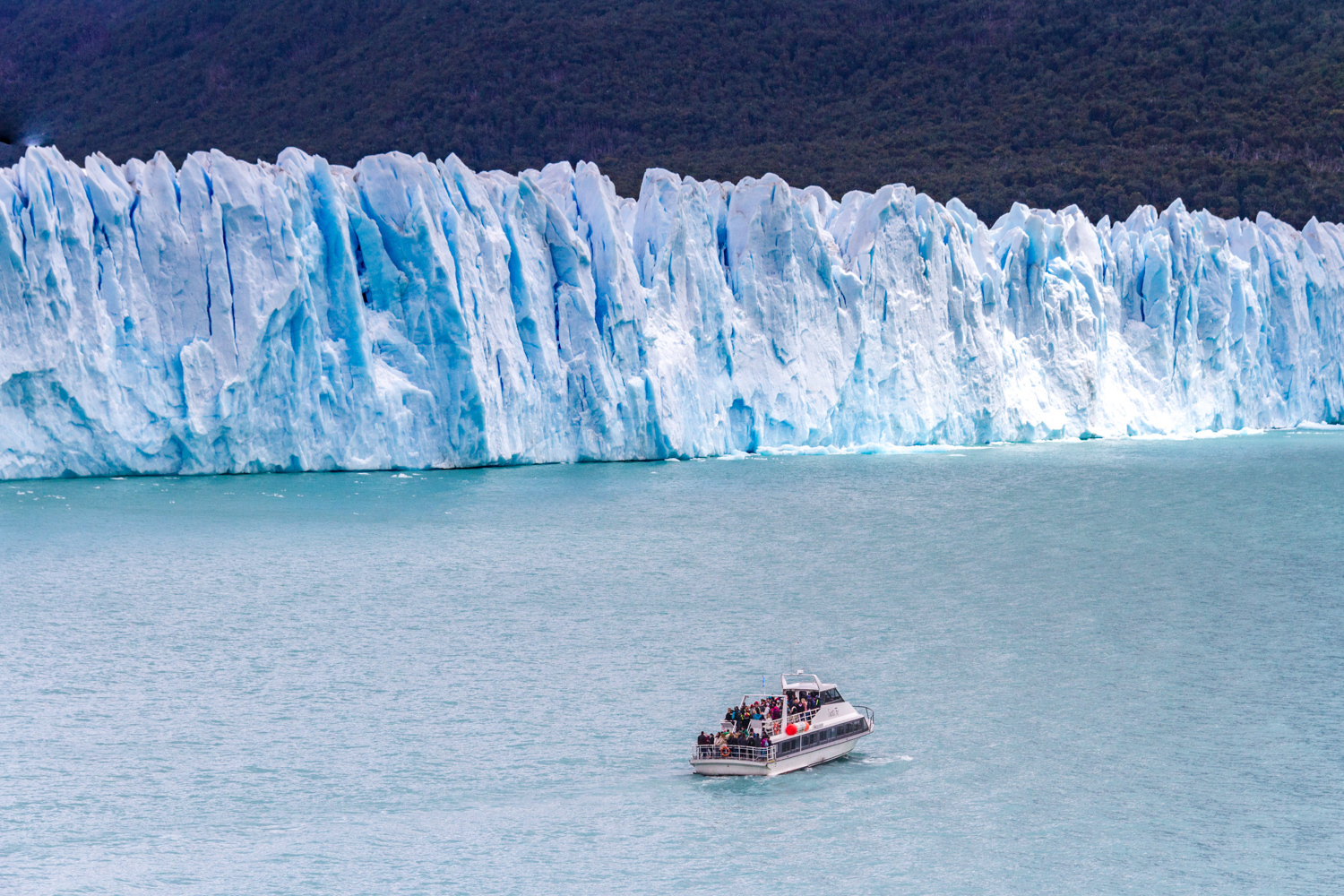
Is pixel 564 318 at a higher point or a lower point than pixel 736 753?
higher

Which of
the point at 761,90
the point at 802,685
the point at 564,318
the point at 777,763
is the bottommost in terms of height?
the point at 777,763

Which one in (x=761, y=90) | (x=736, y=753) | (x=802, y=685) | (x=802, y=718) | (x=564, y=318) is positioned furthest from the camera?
(x=761, y=90)

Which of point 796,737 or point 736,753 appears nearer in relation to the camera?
point 736,753

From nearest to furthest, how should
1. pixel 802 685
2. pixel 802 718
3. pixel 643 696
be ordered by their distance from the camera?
pixel 802 718
pixel 802 685
pixel 643 696

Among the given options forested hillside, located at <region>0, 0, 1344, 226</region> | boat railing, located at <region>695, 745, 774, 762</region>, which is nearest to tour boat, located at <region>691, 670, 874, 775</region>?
boat railing, located at <region>695, 745, 774, 762</region>

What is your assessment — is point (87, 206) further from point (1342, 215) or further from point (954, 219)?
point (1342, 215)

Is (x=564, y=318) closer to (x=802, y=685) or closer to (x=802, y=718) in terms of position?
(x=802, y=685)

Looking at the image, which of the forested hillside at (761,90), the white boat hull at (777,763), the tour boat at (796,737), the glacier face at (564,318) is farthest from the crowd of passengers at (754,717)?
the forested hillside at (761,90)

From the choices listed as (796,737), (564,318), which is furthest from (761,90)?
(796,737)
